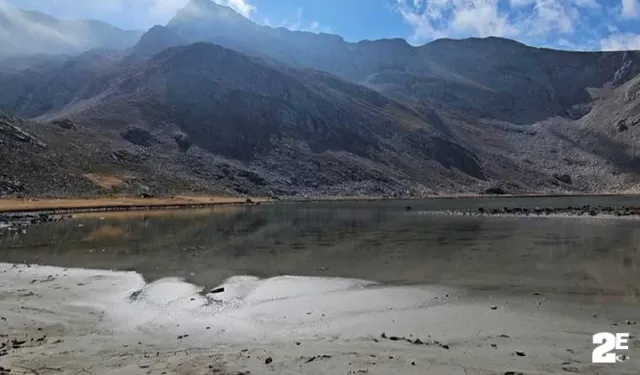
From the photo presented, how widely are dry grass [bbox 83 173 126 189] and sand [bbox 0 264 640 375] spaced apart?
10301cm

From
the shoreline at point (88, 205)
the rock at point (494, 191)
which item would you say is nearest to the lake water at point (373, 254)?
the shoreline at point (88, 205)

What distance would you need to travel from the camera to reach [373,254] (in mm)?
32031

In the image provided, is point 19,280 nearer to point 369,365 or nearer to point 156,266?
point 156,266

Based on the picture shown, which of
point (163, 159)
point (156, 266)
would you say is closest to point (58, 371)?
point (156, 266)

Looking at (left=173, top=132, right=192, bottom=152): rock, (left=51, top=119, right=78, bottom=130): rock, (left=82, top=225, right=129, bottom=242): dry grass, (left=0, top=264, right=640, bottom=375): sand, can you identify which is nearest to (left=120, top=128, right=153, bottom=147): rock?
(left=173, top=132, right=192, bottom=152): rock

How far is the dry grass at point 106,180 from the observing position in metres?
118

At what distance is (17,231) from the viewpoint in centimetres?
4959

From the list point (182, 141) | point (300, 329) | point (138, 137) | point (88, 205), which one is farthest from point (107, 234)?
point (182, 141)

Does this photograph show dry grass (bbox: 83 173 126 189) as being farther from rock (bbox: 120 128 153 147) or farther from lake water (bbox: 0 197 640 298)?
lake water (bbox: 0 197 640 298)

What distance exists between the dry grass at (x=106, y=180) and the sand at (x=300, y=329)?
10301cm

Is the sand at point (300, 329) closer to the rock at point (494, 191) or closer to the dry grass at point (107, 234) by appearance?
the dry grass at point (107, 234)

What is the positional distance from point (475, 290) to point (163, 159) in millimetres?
147834

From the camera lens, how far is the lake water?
22.7m

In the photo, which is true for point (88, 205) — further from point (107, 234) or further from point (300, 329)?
point (300, 329)
